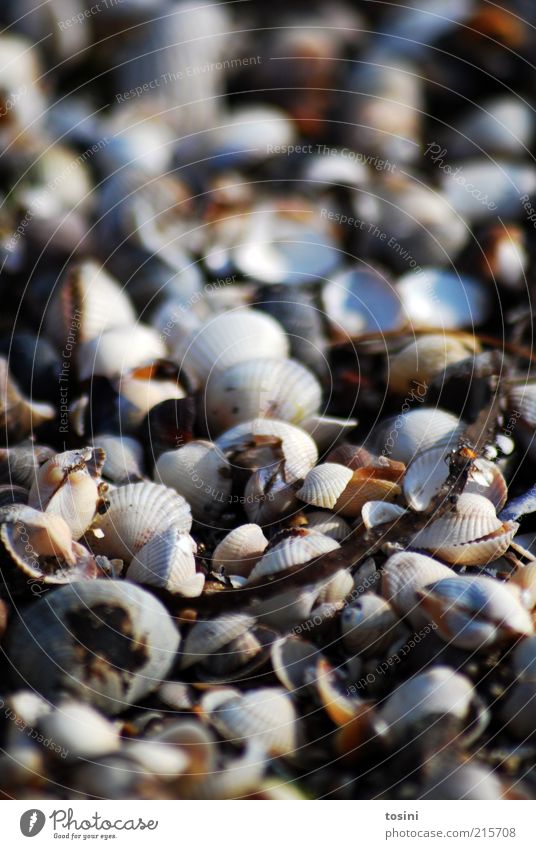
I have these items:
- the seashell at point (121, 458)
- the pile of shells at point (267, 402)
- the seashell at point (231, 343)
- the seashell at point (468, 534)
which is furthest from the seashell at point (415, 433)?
the seashell at point (121, 458)

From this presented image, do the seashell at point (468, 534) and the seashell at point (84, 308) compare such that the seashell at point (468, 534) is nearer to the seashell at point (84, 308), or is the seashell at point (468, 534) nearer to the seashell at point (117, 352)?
the seashell at point (117, 352)

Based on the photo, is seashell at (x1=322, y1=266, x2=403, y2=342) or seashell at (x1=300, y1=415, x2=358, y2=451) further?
seashell at (x1=322, y1=266, x2=403, y2=342)

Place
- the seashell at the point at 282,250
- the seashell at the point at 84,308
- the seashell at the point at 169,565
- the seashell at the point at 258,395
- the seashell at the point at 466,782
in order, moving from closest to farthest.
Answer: the seashell at the point at 466,782
the seashell at the point at 169,565
the seashell at the point at 258,395
the seashell at the point at 84,308
the seashell at the point at 282,250

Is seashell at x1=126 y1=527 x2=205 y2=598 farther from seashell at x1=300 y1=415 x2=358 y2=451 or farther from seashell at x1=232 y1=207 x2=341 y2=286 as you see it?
seashell at x1=232 y1=207 x2=341 y2=286

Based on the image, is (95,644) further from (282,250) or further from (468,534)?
(282,250)

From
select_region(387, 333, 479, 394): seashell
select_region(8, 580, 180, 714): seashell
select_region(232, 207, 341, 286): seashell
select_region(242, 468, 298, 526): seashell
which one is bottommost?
select_region(8, 580, 180, 714): seashell

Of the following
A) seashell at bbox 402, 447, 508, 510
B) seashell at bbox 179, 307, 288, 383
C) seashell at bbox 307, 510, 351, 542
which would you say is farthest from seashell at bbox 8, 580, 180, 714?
seashell at bbox 179, 307, 288, 383

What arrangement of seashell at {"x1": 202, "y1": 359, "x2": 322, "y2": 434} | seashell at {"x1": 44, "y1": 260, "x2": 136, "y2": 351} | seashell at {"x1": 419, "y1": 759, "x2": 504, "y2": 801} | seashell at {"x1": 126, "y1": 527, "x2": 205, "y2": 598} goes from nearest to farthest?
seashell at {"x1": 419, "y1": 759, "x2": 504, "y2": 801} → seashell at {"x1": 126, "y1": 527, "x2": 205, "y2": 598} → seashell at {"x1": 202, "y1": 359, "x2": 322, "y2": 434} → seashell at {"x1": 44, "y1": 260, "x2": 136, "y2": 351}

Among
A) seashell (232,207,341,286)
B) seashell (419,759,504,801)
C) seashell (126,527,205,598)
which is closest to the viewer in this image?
seashell (419,759,504,801)
